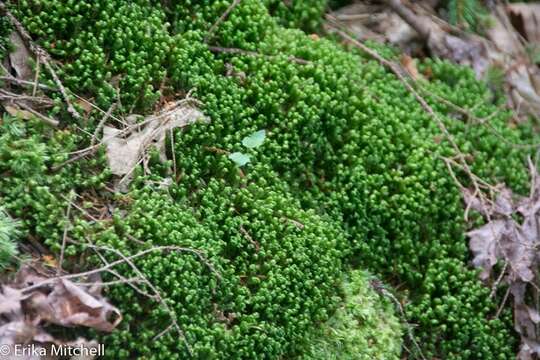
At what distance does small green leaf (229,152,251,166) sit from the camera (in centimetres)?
320

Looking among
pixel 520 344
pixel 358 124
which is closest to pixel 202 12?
pixel 358 124

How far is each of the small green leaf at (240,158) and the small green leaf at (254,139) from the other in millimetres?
69

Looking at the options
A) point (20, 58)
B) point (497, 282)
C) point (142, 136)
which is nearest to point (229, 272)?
point (142, 136)

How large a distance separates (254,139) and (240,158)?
159 mm

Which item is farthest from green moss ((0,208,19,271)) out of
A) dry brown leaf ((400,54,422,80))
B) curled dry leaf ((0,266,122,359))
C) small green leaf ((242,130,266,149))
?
dry brown leaf ((400,54,422,80))

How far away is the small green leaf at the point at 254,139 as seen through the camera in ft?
10.8

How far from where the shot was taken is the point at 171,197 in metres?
2.98

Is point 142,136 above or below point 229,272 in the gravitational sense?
above

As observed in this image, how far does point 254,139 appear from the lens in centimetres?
333

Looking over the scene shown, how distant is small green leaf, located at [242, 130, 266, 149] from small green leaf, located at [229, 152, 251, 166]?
0.07 metres

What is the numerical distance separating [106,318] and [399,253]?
1.69m

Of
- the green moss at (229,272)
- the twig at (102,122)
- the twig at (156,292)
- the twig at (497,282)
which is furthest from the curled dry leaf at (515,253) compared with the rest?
the twig at (102,122)

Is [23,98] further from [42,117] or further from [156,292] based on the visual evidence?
[156,292]

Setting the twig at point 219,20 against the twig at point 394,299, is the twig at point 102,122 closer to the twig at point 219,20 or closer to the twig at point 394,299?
the twig at point 219,20
